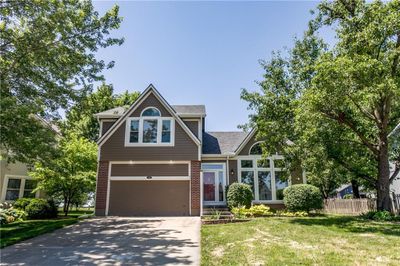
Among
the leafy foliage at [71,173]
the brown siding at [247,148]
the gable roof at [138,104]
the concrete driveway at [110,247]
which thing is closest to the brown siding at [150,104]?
the gable roof at [138,104]

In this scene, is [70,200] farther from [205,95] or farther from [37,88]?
[205,95]

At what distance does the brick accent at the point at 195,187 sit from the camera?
Result: 15.3m

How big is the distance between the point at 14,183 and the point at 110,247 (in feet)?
52.1

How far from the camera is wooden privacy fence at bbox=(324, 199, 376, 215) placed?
56.0ft

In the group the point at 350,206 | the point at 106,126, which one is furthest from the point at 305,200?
the point at 106,126

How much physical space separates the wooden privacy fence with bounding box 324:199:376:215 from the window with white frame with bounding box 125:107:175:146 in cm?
1302

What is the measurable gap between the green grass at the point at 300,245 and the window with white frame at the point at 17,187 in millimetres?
16383

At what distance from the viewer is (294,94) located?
51.2 feet

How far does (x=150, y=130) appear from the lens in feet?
54.5

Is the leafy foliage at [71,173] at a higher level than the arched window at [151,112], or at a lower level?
lower

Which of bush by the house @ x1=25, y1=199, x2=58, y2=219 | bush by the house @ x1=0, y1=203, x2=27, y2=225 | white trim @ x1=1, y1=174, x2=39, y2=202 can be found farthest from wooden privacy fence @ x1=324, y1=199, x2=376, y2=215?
white trim @ x1=1, y1=174, x2=39, y2=202

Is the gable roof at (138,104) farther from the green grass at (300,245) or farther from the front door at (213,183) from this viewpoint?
the green grass at (300,245)

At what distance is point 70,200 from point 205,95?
12739 mm

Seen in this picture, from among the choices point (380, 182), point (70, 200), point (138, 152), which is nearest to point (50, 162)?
point (138, 152)
